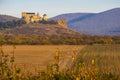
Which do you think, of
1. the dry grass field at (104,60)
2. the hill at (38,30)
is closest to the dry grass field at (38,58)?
the dry grass field at (104,60)

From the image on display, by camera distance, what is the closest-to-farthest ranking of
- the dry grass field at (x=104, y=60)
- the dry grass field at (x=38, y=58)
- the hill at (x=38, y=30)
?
the dry grass field at (x=104, y=60), the dry grass field at (x=38, y=58), the hill at (x=38, y=30)

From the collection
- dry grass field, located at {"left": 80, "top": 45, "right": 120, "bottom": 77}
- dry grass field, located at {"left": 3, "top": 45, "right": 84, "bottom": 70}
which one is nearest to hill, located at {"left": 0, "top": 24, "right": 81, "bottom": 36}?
dry grass field, located at {"left": 3, "top": 45, "right": 84, "bottom": 70}

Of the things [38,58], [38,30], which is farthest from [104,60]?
[38,30]

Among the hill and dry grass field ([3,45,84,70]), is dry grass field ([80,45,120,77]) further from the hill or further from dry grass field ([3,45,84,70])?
the hill

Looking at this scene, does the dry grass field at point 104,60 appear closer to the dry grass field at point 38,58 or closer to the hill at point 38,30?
the dry grass field at point 38,58

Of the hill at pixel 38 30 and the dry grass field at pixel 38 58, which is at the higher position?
the dry grass field at pixel 38 58

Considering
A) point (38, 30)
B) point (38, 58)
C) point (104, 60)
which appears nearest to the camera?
point (104, 60)

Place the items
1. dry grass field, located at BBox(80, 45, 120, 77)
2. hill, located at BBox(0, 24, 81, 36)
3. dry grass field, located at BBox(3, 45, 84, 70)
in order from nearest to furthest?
dry grass field, located at BBox(80, 45, 120, 77) → dry grass field, located at BBox(3, 45, 84, 70) → hill, located at BBox(0, 24, 81, 36)

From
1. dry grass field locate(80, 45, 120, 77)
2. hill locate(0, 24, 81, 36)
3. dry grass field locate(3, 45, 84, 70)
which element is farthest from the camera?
hill locate(0, 24, 81, 36)

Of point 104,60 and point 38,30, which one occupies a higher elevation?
point 104,60

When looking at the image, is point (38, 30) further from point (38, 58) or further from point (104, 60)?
point (104, 60)

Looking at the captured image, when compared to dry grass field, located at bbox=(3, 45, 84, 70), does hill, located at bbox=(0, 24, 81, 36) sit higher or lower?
lower

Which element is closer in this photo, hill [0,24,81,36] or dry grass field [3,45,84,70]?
dry grass field [3,45,84,70]

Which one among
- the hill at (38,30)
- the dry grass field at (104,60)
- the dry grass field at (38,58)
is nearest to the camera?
the dry grass field at (104,60)
